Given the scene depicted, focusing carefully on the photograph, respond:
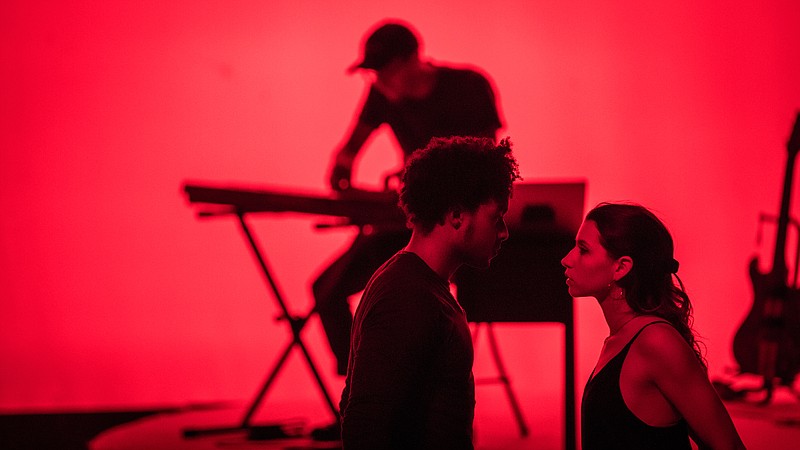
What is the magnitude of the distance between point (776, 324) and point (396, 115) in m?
1.83

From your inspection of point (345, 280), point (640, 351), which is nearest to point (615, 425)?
point (640, 351)

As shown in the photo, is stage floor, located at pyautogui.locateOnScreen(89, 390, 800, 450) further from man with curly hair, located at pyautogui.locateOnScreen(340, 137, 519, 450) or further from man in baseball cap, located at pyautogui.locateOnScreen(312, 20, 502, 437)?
man with curly hair, located at pyautogui.locateOnScreen(340, 137, 519, 450)

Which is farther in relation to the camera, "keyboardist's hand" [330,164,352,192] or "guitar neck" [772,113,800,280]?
"guitar neck" [772,113,800,280]

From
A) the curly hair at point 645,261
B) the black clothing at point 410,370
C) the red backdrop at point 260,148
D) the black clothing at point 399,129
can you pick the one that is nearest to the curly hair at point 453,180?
the black clothing at point 410,370

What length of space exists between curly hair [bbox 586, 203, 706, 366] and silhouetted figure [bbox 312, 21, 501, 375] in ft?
3.33

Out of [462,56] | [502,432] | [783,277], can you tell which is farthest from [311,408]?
[783,277]

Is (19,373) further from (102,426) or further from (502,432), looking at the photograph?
(502,432)

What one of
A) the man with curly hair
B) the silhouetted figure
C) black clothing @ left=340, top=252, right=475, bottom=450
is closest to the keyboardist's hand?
the silhouetted figure

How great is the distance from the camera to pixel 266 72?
13.9 ft

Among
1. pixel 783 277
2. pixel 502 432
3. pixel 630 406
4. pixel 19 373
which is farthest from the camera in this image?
pixel 19 373

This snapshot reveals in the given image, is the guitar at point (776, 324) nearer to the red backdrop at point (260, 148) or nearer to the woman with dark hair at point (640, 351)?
the red backdrop at point (260, 148)

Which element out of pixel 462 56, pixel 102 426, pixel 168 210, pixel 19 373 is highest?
pixel 462 56

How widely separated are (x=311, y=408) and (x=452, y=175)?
2.40m

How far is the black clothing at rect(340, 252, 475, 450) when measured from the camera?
4.83 feet
